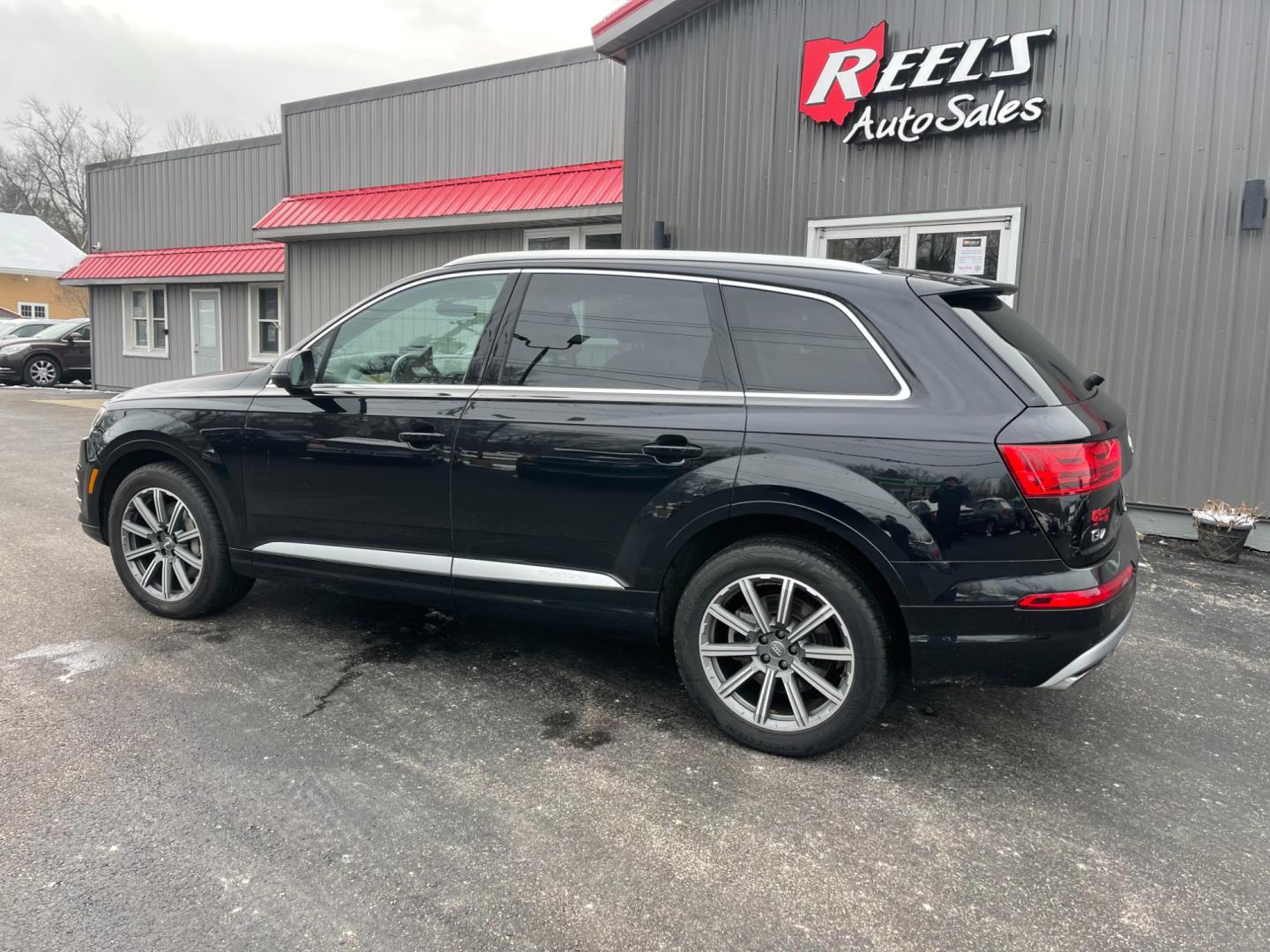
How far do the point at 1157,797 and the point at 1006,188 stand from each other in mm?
5538

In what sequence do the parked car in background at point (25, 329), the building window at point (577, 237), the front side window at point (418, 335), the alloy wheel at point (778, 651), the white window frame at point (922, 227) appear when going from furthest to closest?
the parked car in background at point (25, 329)
the building window at point (577, 237)
the white window frame at point (922, 227)
the front side window at point (418, 335)
the alloy wheel at point (778, 651)

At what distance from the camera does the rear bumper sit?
294 cm

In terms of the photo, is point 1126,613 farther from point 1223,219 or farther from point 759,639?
point 1223,219

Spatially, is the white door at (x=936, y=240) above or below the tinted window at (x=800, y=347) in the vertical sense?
above

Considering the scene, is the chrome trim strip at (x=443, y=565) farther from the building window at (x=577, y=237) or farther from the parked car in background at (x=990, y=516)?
the building window at (x=577, y=237)

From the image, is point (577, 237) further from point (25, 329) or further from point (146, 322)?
point (25, 329)

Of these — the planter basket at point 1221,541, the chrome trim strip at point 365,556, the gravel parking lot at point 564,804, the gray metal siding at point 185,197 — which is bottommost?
the gravel parking lot at point 564,804

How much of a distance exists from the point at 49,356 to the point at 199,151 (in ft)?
23.9

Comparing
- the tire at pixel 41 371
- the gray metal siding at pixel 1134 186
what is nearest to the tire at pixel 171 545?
the gray metal siding at pixel 1134 186

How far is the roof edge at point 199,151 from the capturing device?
16297mm

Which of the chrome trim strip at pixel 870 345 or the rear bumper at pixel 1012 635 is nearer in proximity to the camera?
the rear bumper at pixel 1012 635

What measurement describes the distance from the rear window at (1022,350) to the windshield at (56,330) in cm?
2369

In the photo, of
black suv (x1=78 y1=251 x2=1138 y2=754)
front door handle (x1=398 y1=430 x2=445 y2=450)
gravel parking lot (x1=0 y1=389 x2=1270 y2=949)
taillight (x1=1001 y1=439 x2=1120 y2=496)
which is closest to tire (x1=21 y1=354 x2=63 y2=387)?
gravel parking lot (x1=0 y1=389 x2=1270 y2=949)

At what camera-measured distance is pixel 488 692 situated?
3.82m
